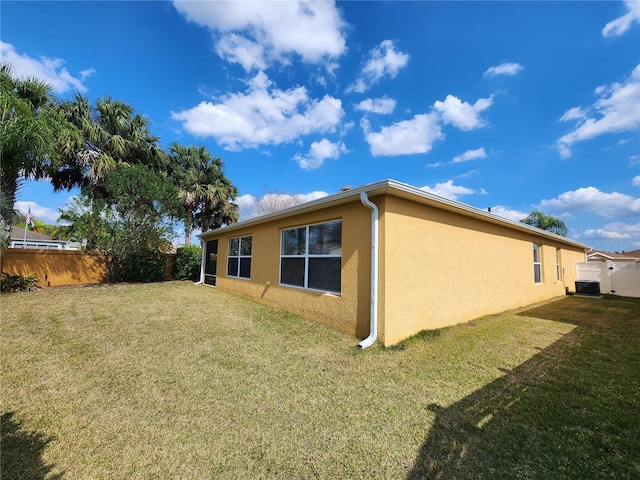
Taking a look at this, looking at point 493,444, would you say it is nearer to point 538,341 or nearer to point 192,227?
point 538,341

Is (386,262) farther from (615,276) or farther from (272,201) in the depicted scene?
(272,201)

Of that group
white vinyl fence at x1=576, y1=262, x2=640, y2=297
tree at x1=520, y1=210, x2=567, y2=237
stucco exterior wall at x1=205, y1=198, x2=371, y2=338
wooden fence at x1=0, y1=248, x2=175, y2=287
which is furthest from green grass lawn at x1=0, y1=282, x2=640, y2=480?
tree at x1=520, y1=210, x2=567, y2=237

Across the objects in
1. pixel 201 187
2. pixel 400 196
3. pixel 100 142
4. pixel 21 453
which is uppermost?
pixel 100 142

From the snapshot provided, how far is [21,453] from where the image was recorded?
2178 mm

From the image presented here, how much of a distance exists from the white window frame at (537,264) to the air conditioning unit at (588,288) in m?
3.78

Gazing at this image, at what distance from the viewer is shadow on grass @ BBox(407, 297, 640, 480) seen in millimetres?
2084

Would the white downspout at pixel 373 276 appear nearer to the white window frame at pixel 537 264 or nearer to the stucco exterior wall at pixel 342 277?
the stucco exterior wall at pixel 342 277

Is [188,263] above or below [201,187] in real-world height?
below

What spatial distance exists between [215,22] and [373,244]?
8.09 m

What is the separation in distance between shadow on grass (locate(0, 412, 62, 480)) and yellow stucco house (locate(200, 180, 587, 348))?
151 inches

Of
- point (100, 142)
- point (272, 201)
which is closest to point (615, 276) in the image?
point (272, 201)

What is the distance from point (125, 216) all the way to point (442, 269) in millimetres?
12388

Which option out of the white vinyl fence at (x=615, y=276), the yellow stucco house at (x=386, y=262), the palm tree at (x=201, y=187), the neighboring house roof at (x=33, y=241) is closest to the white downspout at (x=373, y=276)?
the yellow stucco house at (x=386, y=262)

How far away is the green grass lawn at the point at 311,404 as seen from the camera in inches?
84.1
